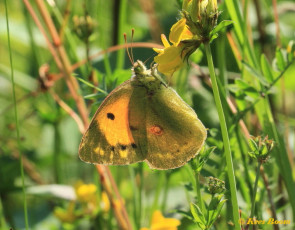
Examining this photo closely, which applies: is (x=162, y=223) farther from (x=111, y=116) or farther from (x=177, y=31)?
(x=177, y=31)

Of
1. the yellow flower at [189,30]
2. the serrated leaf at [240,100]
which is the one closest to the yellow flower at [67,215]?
the serrated leaf at [240,100]

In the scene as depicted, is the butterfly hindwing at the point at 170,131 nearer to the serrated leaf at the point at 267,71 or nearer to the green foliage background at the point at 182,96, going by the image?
the green foliage background at the point at 182,96

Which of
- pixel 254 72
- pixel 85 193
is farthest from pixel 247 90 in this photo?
pixel 85 193

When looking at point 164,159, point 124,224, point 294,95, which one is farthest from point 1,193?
point 294,95

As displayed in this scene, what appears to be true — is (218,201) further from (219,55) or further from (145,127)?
(219,55)

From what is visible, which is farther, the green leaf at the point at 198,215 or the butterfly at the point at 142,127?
the butterfly at the point at 142,127

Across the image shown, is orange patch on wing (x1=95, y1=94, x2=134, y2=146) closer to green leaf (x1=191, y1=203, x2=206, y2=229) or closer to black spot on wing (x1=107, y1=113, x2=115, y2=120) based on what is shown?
black spot on wing (x1=107, y1=113, x2=115, y2=120)
